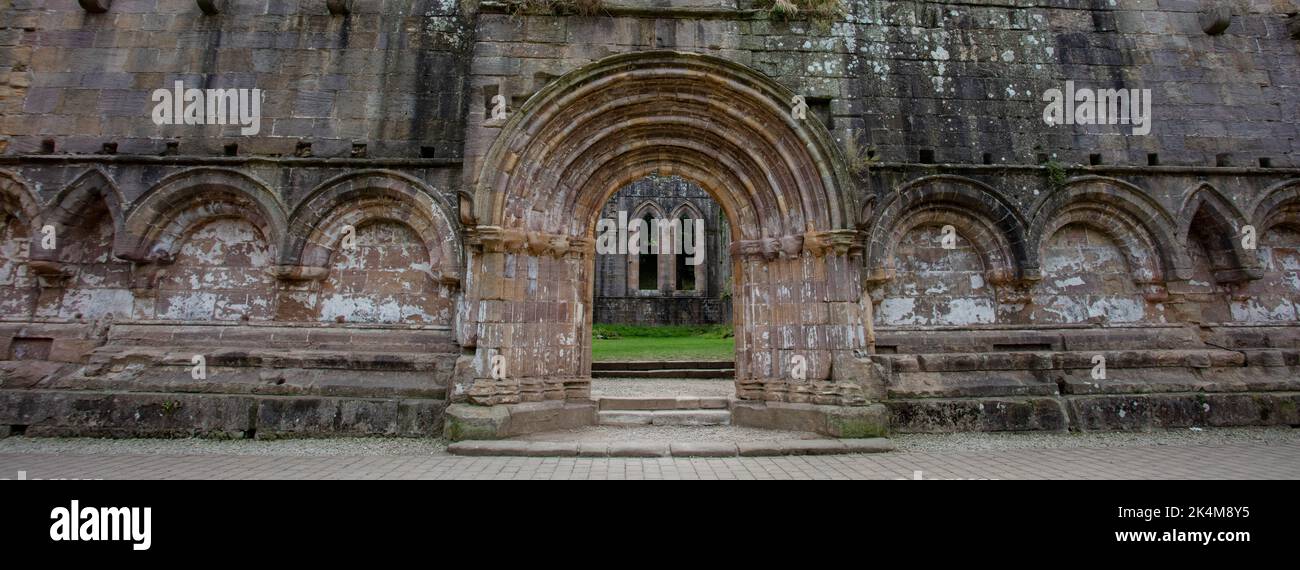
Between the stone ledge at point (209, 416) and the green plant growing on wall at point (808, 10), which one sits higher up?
the green plant growing on wall at point (808, 10)

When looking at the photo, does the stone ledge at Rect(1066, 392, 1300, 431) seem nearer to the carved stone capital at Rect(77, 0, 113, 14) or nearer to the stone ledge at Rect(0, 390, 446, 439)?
the stone ledge at Rect(0, 390, 446, 439)

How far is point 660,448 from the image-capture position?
5.70 metres

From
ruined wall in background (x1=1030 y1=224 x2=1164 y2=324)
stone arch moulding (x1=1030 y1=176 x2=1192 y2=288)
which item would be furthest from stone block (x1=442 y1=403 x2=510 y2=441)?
stone arch moulding (x1=1030 y1=176 x2=1192 y2=288)

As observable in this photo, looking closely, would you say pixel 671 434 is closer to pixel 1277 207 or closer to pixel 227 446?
pixel 227 446

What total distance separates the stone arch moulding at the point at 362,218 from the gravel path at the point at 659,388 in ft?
10.3

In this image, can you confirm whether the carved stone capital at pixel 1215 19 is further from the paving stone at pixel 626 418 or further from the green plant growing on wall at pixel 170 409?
the green plant growing on wall at pixel 170 409

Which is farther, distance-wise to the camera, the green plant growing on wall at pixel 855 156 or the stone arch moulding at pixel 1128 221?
the stone arch moulding at pixel 1128 221

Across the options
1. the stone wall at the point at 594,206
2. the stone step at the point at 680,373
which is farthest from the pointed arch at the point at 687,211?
the stone wall at the point at 594,206

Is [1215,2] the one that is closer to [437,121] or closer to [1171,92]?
[1171,92]

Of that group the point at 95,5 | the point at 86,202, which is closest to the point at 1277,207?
the point at 86,202

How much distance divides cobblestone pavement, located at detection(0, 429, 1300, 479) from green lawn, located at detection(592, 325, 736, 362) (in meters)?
3.98

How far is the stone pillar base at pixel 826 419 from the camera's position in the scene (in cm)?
617

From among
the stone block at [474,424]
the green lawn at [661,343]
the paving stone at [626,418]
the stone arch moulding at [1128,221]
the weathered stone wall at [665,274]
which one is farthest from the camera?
the weathered stone wall at [665,274]

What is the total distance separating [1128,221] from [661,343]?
11.9 m
